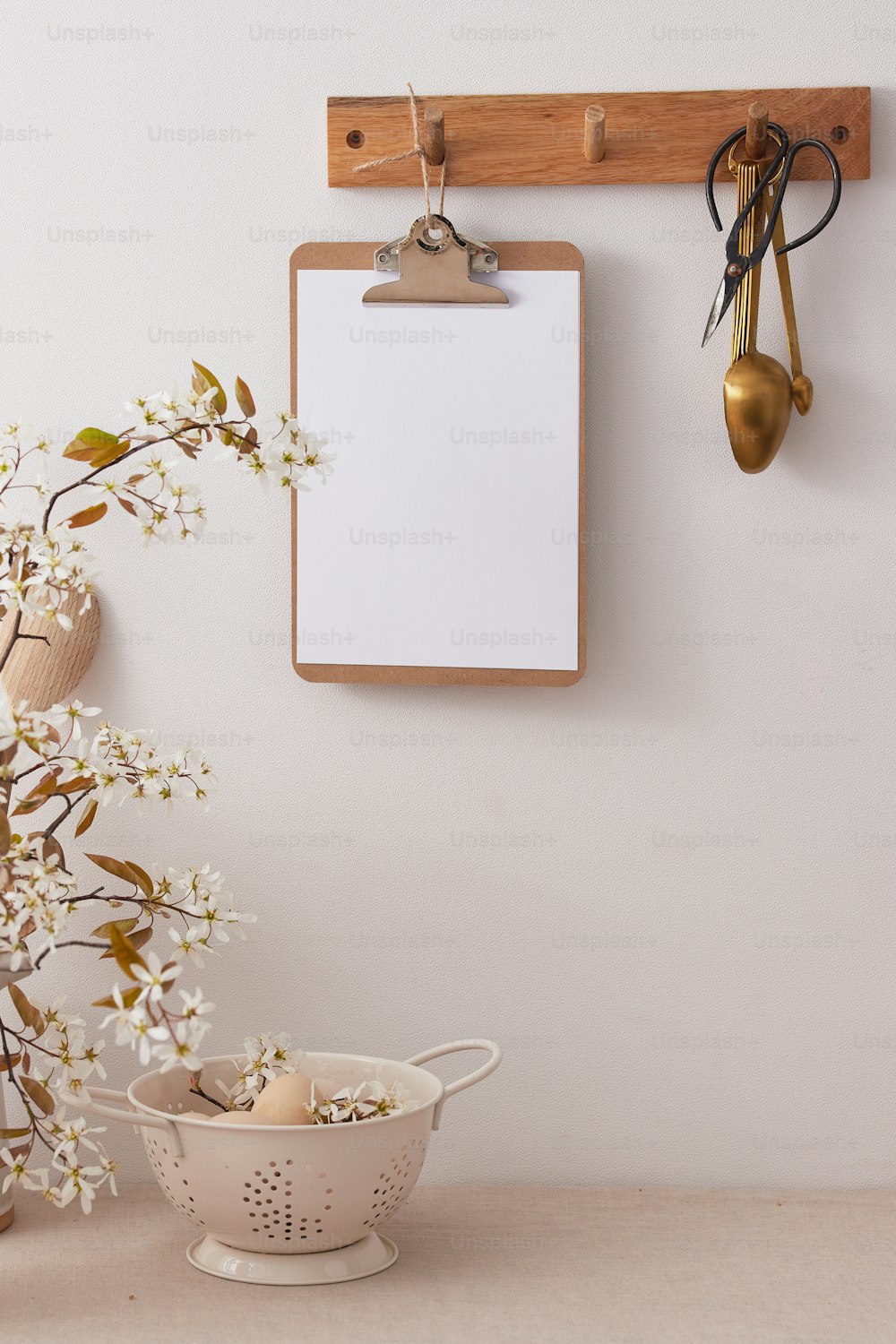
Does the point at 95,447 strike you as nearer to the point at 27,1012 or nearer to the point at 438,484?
the point at 438,484

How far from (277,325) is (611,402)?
310 millimetres

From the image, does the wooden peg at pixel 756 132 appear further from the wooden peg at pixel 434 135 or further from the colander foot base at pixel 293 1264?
the colander foot base at pixel 293 1264

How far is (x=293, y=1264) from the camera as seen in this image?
88 centimetres

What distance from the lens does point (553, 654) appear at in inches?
41.2

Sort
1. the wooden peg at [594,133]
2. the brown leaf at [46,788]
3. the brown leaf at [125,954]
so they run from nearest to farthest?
the brown leaf at [125,954] < the brown leaf at [46,788] < the wooden peg at [594,133]

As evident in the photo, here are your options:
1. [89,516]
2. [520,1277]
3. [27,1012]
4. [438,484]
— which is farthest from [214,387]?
[520,1277]

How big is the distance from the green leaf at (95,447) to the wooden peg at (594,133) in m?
0.47

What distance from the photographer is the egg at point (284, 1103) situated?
0.88 meters

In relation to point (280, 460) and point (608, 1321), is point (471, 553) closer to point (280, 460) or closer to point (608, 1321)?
point (280, 460)

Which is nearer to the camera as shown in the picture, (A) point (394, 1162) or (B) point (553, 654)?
(A) point (394, 1162)

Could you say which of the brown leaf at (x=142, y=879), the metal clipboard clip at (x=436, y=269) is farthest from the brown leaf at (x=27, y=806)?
the metal clipboard clip at (x=436, y=269)

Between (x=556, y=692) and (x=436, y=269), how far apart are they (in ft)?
1.27

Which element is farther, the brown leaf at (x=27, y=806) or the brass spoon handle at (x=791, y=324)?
the brass spoon handle at (x=791, y=324)

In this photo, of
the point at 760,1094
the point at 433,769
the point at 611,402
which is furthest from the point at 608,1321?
the point at 611,402
